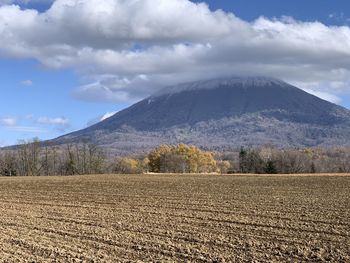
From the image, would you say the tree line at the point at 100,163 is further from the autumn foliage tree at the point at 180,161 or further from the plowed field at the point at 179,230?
the plowed field at the point at 179,230

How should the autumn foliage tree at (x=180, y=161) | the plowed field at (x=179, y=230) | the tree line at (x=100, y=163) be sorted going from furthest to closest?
1. the autumn foliage tree at (x=180, y=161)
2. the tree line at (x=100, y=163)
3. the plowed field at (x=179, y=230)

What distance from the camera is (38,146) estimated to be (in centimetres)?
12306

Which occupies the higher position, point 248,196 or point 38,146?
point 38,146

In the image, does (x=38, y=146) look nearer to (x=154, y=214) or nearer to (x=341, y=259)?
(x=154, y=214)

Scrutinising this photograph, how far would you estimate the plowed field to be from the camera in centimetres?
1633

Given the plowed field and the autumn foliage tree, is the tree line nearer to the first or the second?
the autumn foliage tree

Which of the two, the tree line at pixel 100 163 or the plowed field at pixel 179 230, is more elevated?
the tree line at pixel 100 163

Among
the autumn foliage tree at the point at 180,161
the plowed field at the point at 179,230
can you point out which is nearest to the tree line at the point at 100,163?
the autumn foliage tree at the point at 180,161

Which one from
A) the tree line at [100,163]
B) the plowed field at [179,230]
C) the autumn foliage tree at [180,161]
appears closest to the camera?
the plowed field at [179,230]

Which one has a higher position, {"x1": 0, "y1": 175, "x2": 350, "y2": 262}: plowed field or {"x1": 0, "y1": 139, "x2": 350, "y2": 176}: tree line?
{"x1": 0, "y1": 139, "x2": 350, "y2": 176}: tree line

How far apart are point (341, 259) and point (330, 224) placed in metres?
7.23

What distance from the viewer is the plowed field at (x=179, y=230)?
16.3 meters

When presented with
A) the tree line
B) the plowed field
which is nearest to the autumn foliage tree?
the tree line

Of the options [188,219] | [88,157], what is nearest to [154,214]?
[188,219]
